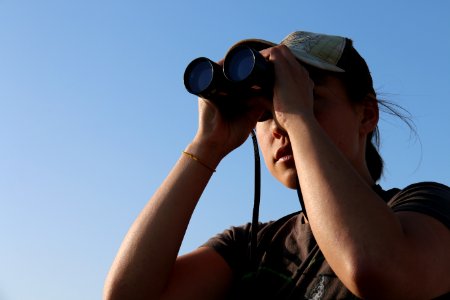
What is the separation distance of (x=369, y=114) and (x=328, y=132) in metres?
0.30

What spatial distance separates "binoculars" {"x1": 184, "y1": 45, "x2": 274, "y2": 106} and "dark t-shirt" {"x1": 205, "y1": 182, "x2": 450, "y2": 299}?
47cm

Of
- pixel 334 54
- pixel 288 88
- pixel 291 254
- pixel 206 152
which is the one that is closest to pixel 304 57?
pixel 334 54

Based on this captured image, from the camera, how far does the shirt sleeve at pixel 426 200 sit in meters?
1.81

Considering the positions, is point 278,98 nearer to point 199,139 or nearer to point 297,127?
point 297,127

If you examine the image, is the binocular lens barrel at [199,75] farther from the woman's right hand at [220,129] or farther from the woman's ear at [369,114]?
the woman's ear at [369,114]

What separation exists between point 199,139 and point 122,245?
46cm

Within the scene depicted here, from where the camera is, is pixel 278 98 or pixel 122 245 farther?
pixel 122 245

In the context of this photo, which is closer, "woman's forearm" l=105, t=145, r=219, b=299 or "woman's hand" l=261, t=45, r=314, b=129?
"woman's hand" l=261, t=45, r=314, b=129

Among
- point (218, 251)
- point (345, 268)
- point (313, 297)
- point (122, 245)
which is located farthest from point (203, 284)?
point (345, 268)

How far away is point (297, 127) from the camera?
6.17 ft

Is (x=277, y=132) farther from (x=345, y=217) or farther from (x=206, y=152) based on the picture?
(x=345, y=217)

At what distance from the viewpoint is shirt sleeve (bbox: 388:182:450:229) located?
1.81 meters

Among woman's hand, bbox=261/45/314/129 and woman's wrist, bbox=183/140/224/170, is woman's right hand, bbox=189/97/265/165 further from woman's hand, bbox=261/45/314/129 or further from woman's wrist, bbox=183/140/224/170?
woman's hand, bbox=261/45/314/129

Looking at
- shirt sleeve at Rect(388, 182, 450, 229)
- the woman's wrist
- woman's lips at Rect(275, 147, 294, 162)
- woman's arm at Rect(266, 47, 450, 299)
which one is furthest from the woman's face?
woman's arm at Rect(266, 47, 450, 299)
